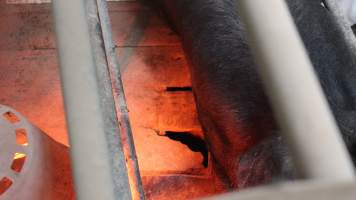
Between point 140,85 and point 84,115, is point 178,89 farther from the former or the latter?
point 84,115

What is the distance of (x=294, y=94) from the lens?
0.45m

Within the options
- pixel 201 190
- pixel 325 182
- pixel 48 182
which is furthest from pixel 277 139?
pixel 201 190

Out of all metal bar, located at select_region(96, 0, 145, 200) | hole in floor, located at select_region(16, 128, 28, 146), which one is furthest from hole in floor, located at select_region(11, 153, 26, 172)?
metal bar, located at select_region(96, 0, 145, 200)

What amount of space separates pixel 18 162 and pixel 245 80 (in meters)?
0.57

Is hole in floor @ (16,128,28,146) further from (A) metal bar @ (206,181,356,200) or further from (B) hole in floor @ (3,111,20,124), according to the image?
(A) metal bar @ (206,181,356,200)

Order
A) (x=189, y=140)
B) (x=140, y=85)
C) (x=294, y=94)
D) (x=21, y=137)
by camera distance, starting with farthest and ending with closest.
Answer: (x=140, y=85), (x=189, y=140), (x=21, y=137), (x=294, y=94)

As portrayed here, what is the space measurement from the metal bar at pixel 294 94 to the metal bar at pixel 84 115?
0.65 feet

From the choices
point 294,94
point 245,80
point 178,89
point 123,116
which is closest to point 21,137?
point 123,116

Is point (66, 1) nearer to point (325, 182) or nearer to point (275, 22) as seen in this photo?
point (275, 22)

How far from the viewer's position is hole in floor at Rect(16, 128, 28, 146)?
3.48 feet

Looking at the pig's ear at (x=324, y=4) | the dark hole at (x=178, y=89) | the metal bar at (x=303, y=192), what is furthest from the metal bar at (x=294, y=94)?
→ the dark hole at (x=178, y=89)

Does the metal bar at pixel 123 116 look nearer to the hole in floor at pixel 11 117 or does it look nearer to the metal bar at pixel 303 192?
the hole in floor at pixel 11 117

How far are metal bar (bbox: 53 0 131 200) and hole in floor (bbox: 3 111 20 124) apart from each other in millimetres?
460

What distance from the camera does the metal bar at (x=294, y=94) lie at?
0.41m
